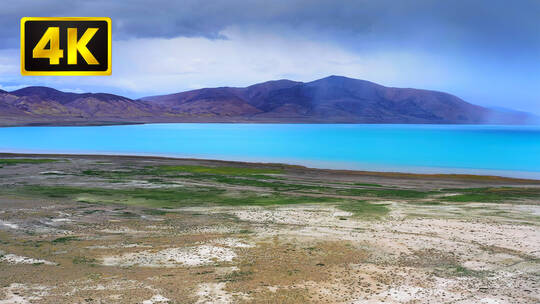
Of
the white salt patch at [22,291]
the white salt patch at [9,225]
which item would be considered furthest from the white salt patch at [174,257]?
the white salt patch at [9,225]

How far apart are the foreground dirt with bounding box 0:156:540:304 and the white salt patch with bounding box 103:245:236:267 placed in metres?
0.04

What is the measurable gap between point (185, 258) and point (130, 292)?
2360 mm

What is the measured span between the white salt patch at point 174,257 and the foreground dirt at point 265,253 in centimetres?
4

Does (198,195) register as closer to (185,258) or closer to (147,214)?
(147,214)

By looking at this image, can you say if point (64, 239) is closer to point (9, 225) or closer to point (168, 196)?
point (9, 225)

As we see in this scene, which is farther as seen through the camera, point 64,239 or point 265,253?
point 64,239

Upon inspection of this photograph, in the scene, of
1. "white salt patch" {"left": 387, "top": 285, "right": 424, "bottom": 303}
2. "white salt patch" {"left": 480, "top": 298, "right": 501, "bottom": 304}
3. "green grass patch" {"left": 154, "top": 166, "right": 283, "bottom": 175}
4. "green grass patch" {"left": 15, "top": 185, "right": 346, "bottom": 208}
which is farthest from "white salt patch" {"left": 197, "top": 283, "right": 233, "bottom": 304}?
"green grass patch" {"left": 154, "top": 166, "right": 283, "bottom": 175}

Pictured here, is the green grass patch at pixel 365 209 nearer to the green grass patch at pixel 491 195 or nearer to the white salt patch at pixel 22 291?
the green grass patch at pixel 491 195

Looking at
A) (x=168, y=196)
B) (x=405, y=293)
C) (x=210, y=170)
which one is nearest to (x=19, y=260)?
(x=405, y=293)

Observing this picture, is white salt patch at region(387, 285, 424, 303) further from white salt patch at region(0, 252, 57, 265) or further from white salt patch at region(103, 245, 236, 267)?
white salt patch at region(0, 252, 57, 265)

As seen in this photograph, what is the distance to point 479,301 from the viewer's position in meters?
9.52

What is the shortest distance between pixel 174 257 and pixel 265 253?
7.07 feet

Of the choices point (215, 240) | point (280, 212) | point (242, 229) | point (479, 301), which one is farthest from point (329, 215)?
point (479, 301)

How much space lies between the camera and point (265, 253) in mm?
12453
